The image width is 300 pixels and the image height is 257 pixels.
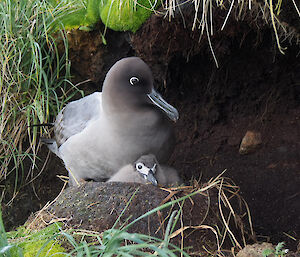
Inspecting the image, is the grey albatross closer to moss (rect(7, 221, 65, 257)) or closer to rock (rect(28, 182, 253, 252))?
rock (rect(28, 182, 253, 252))

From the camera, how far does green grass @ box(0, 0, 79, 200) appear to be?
13.1ft

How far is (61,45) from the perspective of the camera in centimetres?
422

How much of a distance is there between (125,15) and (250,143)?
1.68 m

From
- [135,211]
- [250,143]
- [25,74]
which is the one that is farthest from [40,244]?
[250,143]

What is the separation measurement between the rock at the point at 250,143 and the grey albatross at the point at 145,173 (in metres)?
1.40

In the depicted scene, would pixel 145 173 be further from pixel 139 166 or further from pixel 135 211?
pixel 135 211

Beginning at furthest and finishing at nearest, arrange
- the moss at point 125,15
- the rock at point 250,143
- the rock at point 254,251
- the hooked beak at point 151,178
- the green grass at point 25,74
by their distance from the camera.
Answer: the rock at point 250,143 → the green grass at point 25,74 → the moss at point 125,15 → the hooked beak at point 151,178 → the rock at point 254,251

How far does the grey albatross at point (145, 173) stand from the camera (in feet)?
10.2

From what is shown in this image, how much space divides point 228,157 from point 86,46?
1.66 meters

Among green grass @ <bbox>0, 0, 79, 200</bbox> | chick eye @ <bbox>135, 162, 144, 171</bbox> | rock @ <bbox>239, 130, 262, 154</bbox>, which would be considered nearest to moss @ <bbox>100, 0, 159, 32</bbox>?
green grass @ <bbox>0, 0, 79, 200</bbox>

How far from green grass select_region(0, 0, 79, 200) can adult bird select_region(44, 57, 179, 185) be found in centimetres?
63

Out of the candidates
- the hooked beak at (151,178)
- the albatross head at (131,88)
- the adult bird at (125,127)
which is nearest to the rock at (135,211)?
the hooked beak at (151,178)

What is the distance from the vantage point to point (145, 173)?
10.2 feet

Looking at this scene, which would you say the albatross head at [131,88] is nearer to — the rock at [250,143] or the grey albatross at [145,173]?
the grey albatross at [145,173]
